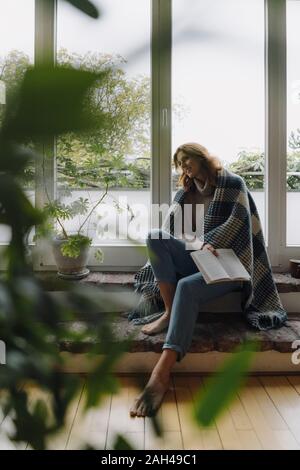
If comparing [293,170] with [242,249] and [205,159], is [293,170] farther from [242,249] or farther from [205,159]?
[242,249]

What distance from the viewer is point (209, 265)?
6.66 feet

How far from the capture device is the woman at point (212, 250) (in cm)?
→ 207

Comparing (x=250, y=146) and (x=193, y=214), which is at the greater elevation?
(x=250, y=146)

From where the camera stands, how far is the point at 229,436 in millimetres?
1527

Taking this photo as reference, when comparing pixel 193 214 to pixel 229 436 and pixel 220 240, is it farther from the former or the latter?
pixel 229 436

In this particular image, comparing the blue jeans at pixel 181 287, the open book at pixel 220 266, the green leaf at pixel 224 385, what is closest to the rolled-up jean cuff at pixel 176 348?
the blue jeans at pixel 181 287

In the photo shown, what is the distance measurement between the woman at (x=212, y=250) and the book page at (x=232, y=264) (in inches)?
1.3

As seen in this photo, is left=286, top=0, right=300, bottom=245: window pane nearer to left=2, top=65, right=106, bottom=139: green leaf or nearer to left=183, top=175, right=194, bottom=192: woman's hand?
left=183, top=175, right=194, bottom=192: woman's hand

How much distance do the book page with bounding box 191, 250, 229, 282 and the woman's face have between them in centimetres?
48

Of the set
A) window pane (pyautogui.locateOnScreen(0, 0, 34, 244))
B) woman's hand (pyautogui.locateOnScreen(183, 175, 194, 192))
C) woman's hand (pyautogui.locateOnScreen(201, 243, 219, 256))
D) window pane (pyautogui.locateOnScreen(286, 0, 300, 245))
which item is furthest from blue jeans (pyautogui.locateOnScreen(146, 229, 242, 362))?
window pane (pyautogui.locateOnScreen(0, 0, 34, 244))

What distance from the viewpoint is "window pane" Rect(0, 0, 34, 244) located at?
6.6 inches

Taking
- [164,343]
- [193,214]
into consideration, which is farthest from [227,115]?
[164,343]

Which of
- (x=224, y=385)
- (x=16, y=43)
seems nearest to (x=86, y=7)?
(x=16, y=43)

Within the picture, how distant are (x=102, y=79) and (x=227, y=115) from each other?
2.56m
